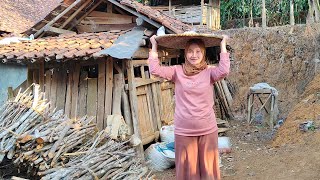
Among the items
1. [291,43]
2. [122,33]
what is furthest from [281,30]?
[122,33]

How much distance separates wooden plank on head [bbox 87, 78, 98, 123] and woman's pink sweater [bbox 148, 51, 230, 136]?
12.7 ft

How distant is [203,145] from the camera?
11.6 feet

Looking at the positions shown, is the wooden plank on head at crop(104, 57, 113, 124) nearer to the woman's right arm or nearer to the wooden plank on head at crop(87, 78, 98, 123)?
the wooden plank on head at crop(87, 78, 98, 123)

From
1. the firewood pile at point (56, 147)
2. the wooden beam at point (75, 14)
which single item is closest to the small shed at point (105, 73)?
the wooden beam at point (75, 14)

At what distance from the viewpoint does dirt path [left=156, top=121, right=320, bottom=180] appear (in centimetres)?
582

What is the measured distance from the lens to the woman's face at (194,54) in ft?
11.4

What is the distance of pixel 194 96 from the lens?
3490mm

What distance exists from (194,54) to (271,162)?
12.9 feet

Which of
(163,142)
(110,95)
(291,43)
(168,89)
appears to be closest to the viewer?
(110,95)

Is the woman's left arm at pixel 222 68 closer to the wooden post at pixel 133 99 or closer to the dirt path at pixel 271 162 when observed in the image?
the dirt path at pixel 271 162

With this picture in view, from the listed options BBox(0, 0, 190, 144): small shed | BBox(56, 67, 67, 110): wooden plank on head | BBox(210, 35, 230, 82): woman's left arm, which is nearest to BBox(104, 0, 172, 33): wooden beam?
BBox(0, 0, 190, 144): small shed

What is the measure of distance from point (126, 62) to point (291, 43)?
440 inches

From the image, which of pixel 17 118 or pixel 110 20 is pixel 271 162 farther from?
pixel 110 20

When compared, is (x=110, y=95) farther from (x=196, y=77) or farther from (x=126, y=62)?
(x=196, y=77)
